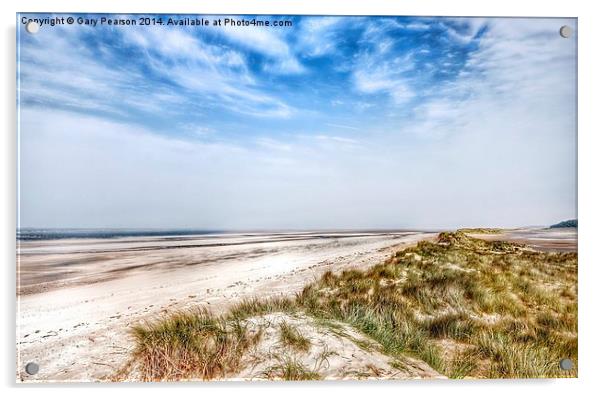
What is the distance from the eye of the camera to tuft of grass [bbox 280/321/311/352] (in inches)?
94.3

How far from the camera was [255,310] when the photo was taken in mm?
2463

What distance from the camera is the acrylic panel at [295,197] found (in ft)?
7.85

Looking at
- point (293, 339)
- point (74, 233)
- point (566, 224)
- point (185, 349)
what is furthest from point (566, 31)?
point (74, 233)

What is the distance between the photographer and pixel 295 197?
2.51 m

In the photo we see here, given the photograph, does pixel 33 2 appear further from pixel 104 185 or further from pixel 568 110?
pixel 568 110

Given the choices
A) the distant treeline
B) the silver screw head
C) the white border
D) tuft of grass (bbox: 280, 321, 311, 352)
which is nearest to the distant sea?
the white border

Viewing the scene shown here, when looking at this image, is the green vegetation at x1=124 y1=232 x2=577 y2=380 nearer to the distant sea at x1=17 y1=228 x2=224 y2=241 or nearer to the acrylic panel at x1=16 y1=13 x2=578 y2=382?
the acrylic panel at x1=16 y1=13 x2=578 y2=382

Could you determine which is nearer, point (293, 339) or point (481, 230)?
point (293, 339)

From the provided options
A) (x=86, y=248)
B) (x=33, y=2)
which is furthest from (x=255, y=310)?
(x=33, y=2)

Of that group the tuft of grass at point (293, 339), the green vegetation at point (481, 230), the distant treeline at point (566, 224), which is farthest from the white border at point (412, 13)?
the green vegetation at point (481, 230)

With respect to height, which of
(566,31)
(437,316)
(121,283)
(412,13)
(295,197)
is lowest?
(437,316)

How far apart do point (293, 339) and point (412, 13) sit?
6.81ft

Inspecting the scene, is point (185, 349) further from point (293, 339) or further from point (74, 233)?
point (74, 233)

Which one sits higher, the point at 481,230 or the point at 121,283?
the point at 481,230
